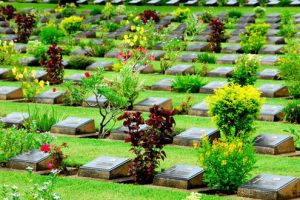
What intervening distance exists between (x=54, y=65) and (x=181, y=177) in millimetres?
9427

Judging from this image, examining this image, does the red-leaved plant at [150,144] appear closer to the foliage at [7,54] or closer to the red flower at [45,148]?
the red flower at [45,148]

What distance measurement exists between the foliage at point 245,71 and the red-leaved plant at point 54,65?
455 cm

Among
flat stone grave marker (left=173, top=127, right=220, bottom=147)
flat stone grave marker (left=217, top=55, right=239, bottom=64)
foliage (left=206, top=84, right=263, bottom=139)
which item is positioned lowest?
flat stone grave marker (left=217, top=55, right=239, bottom=64)

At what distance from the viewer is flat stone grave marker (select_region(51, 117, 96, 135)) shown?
52.3 feet

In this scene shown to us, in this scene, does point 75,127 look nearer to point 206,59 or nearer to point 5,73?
point 5,73

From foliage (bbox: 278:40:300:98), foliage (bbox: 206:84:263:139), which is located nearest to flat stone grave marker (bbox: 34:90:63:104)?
foliage (bbox: 278:40:300:98)

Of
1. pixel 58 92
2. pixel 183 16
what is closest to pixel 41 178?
pixel 58 92

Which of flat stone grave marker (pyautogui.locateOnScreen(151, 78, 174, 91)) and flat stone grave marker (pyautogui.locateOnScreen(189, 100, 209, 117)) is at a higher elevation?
flat stone grave marker (pyautogui.locateOnScreen(189, 100, 209, 117))

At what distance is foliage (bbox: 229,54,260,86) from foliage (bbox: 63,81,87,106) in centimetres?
306

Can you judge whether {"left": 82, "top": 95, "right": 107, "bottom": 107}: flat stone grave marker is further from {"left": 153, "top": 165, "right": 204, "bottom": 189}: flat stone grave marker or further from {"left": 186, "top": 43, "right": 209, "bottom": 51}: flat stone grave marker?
{"left": 186, "top": 43, "right": 209, "bottom": 51}: flat stone grave marker

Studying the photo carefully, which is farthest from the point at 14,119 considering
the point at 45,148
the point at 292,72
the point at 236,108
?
the point at 292,72

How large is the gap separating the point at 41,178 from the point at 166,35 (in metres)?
14.6

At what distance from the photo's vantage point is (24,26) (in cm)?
2880

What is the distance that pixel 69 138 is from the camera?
15633 millimetres
